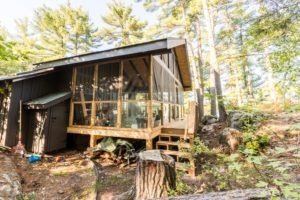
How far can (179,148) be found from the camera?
537 centimetres

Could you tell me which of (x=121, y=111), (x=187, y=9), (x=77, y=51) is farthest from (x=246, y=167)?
(x=77, y=51)

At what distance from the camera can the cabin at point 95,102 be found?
20.1 feet

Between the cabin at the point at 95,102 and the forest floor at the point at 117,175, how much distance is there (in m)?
1.07

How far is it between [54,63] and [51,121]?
2180mm

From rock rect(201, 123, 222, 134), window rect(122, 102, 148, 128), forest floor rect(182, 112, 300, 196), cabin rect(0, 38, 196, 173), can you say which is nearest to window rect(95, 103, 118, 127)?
cabin rect(0, 38, 196, 173)

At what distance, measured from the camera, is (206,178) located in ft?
14.8

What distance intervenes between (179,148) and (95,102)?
342 cm

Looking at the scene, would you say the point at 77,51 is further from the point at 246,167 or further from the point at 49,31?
the point at 246,167

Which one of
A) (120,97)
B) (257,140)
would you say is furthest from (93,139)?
(257,140)

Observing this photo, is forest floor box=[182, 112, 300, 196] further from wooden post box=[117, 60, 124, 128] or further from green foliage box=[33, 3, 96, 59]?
green foliage box=[33, 3, 96, 59]

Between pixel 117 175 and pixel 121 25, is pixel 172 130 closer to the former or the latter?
pixel 117 175

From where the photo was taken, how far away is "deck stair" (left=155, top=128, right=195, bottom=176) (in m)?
4.77

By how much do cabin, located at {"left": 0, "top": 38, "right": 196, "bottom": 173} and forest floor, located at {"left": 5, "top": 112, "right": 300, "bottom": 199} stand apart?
107 centimetres

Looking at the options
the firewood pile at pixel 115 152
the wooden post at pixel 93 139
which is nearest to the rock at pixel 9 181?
the firewood pile at pixel 115 152
